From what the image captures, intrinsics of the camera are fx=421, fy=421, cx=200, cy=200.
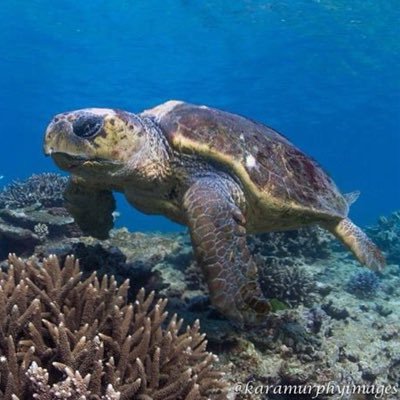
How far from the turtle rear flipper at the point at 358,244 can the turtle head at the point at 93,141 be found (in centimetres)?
274

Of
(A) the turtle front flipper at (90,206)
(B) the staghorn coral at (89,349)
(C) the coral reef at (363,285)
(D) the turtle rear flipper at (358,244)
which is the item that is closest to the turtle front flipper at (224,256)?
(B) the staghorn coral at (89,349)

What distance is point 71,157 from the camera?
3816 millimetres

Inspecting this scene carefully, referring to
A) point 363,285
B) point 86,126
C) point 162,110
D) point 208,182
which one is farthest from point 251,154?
point 363,285

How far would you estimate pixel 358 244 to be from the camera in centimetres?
520

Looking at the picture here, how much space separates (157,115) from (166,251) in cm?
347

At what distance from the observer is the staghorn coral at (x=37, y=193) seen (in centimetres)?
872

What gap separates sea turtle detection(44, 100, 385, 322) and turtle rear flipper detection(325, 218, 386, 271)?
12mm

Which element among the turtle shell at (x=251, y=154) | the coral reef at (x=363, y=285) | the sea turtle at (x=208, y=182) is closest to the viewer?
the sea turtle at (x=208, y=182)

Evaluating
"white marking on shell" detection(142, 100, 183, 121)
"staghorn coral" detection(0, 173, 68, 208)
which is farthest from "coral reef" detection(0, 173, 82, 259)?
"white marking on shell" detection(142, 100, 183, 121)

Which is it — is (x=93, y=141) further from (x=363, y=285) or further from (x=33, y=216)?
(x=363, y=285)

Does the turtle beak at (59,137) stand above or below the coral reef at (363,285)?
below

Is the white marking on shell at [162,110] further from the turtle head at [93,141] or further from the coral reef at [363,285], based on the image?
the coral reef at [363,285]

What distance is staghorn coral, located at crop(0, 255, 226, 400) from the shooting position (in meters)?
2.47

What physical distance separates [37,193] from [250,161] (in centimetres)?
599
